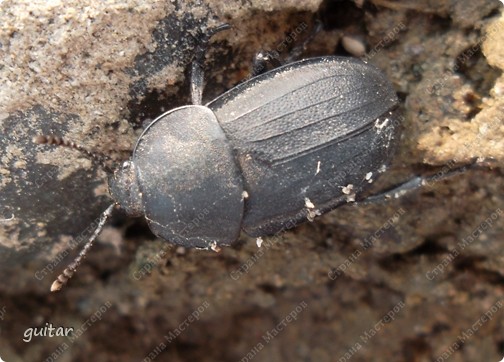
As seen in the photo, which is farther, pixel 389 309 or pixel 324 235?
pixel 389 309

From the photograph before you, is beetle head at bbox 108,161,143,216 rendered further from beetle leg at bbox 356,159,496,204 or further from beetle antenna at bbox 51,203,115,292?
beetle leg at bbox 356,159,496,204

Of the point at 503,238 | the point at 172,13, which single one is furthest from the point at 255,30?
the point at 503,238

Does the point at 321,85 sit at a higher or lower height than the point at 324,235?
higher

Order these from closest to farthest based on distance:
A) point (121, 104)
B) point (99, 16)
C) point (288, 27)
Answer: point (99, 16) → point (121, 104) → point (288, 27)

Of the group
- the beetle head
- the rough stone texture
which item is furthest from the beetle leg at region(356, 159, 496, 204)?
the beetle head

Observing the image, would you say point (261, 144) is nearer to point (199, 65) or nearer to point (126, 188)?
point (199, 65)

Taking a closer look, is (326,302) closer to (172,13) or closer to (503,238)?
(503,238)

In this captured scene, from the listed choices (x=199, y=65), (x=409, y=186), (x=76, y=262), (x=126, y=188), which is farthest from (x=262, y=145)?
(x=76, y=262)
